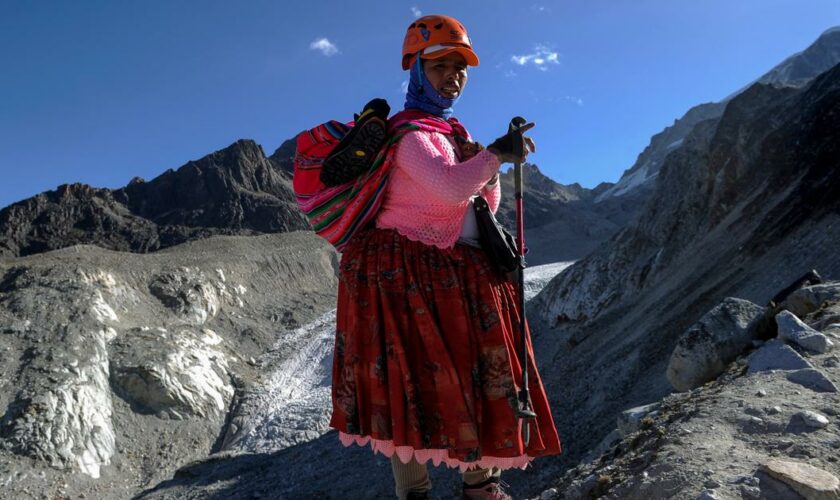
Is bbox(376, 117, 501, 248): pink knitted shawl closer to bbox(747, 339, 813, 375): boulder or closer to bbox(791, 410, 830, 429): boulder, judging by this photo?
bbox(791, 410, 830, 429): boulder

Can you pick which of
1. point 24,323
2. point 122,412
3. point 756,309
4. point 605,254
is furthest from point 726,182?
point 24,323

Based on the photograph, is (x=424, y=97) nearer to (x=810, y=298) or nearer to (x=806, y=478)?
(x=806, y=478)

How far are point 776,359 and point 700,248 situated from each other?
1085 cm

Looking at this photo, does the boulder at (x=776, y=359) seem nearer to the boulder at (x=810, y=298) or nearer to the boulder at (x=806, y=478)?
the boulder at (x=806, y=478)

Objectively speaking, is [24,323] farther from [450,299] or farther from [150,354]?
[450,299]

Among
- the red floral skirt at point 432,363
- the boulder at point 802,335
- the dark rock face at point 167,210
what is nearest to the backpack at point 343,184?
the red floral skirt at point 432,363

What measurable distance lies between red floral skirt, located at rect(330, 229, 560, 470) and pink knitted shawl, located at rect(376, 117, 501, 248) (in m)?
0.07

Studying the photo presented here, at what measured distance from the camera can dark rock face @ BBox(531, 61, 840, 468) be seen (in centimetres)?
905

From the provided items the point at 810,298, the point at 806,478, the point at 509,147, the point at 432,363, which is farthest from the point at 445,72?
the point at 810,298

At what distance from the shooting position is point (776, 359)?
347cm

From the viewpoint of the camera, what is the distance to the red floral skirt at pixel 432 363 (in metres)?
2.11

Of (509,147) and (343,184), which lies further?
(343,184)

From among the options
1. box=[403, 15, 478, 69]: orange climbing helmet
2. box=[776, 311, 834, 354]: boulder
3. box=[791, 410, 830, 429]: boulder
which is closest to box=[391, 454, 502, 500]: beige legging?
box=[791, 410, 830, 429]: boulder

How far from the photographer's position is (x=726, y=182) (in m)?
15.5
